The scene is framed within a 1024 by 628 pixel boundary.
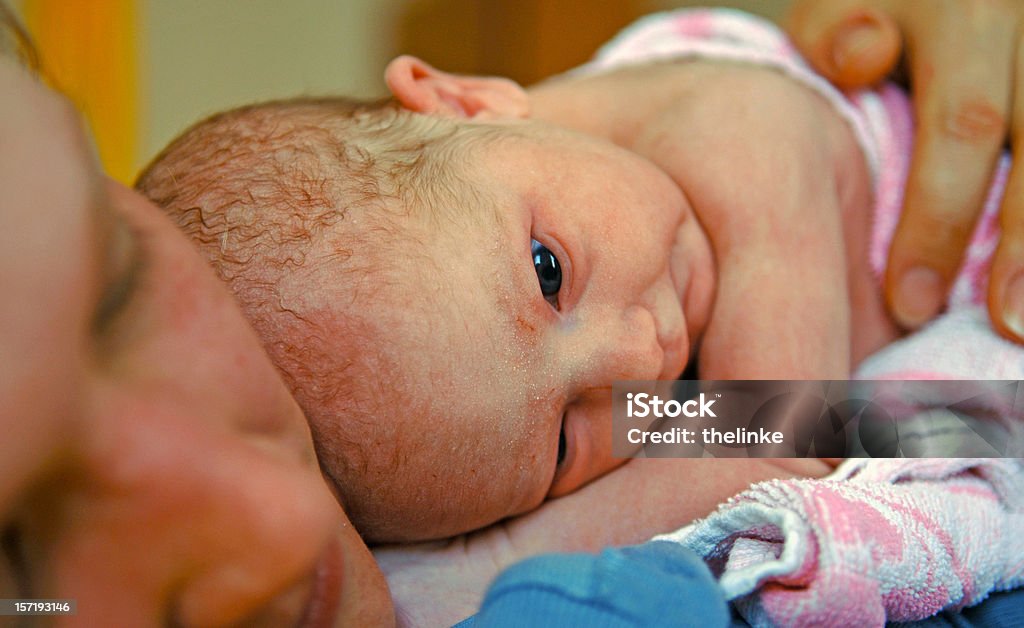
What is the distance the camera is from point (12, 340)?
0.31m

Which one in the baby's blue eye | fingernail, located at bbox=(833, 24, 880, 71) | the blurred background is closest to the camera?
the baby's blue eye

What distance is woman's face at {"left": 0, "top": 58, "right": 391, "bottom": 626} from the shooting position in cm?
32

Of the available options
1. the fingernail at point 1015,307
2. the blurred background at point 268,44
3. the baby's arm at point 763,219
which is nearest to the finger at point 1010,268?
the fingernail at point 1015,307

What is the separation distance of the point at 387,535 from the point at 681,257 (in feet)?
1.21

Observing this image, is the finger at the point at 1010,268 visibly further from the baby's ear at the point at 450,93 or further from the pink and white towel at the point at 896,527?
the baby's ear at the point at 450,93

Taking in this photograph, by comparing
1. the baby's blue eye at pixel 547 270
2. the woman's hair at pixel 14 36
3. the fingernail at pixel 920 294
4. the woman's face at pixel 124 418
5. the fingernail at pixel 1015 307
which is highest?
the woman's hair at pixel 14 36

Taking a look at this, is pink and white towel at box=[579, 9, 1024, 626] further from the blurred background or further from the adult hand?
the blurred background

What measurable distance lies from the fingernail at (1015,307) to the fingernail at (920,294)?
0.10 metres

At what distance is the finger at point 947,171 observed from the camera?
0.87 metres

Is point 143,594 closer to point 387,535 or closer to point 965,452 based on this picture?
point 387,535

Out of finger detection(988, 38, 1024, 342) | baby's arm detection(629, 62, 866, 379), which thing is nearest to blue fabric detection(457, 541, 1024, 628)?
baby's arm detection(629, 62, 866, 379)

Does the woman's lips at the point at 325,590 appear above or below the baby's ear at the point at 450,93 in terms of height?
below

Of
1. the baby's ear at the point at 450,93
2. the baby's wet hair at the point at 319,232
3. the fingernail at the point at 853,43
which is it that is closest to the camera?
the baby's wet hair at the point at 319,232

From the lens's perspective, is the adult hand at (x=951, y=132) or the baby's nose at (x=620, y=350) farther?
the adult hand at (x=951, y=132)
